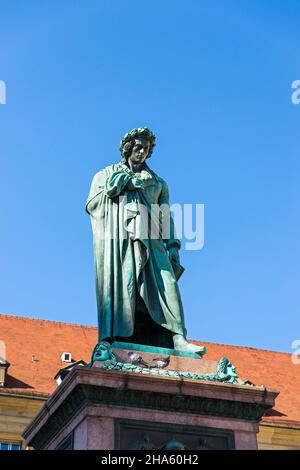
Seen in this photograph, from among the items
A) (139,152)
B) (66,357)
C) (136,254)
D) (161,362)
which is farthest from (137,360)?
(66,357)

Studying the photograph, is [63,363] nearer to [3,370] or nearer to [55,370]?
[55,370]

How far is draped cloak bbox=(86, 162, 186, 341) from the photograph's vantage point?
33.8 ft

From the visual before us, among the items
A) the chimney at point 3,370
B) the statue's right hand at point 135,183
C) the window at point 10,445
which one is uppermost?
the chimney at point 3,370

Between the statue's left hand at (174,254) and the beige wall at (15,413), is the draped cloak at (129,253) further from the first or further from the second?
the beige wall at (15,413)

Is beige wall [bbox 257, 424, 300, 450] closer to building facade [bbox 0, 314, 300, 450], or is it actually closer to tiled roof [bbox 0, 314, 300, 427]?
building facade [bbox 0, 314, 300, 450]

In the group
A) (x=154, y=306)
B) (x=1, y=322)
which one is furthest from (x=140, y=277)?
(x=1, y=322)

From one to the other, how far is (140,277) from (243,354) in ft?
87.3

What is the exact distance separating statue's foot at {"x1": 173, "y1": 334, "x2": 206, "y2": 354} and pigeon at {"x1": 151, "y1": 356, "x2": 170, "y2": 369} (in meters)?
0.47

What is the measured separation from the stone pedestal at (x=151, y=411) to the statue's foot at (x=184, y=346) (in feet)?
2.64

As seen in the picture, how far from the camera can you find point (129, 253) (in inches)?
422

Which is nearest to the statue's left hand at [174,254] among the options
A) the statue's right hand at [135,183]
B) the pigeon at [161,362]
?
the statue's right hand at [135,183]

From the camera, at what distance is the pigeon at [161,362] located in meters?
9.34

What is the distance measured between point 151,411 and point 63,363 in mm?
23400
